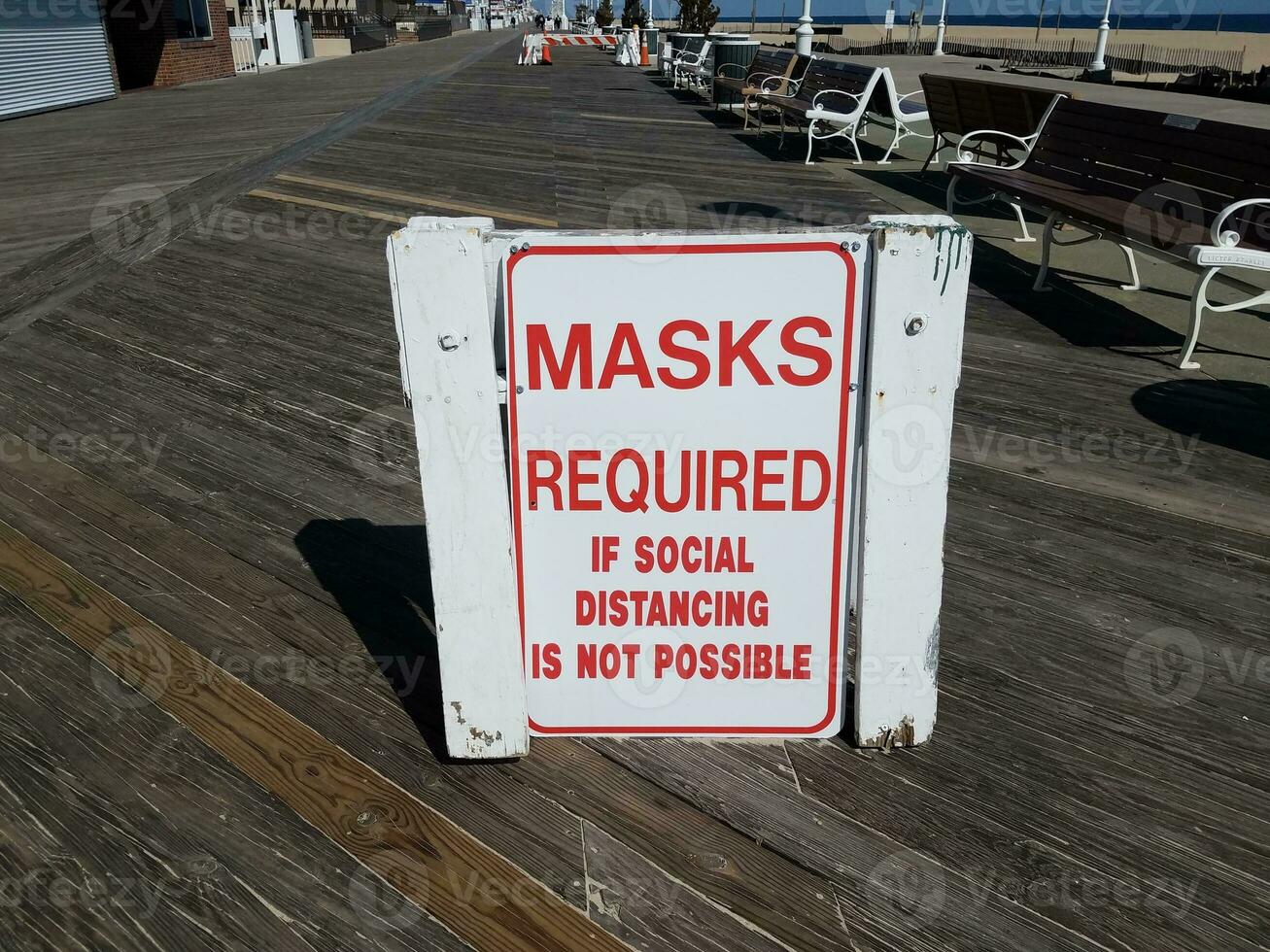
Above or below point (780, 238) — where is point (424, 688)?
below

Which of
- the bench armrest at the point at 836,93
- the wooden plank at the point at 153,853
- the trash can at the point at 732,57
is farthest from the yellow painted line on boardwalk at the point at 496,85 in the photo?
the wooden plank at the point at 153,853

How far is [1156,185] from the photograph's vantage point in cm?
589

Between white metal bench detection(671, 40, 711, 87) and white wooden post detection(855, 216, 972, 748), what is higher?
white metal bench detection(671, 40, 711, 87)

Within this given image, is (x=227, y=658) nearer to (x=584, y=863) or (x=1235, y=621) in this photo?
(x=584, y=863)

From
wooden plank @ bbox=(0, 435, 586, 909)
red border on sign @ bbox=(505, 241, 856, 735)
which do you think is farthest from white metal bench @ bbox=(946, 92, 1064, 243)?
wooden plank @ bbox=(0, 435, 586, 909)

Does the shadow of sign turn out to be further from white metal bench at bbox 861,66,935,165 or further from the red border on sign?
white metal bench at bbox 861,66,935,165

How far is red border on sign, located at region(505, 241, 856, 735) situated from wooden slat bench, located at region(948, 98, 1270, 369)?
338cm

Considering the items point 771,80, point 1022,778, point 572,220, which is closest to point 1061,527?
point 1022,778

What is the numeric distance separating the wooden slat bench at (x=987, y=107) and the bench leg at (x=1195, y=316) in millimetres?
2877

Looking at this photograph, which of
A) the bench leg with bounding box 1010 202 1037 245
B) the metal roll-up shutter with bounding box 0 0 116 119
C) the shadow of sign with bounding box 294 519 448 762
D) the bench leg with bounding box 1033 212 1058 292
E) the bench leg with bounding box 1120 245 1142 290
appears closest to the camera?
the shadow of sign with bounding box 294 519 448 762

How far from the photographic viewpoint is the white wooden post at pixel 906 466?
2051 mm

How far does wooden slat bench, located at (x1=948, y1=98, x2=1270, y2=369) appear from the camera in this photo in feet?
15.9

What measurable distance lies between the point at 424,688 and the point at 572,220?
603 centimetres

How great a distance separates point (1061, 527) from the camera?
140 inches
